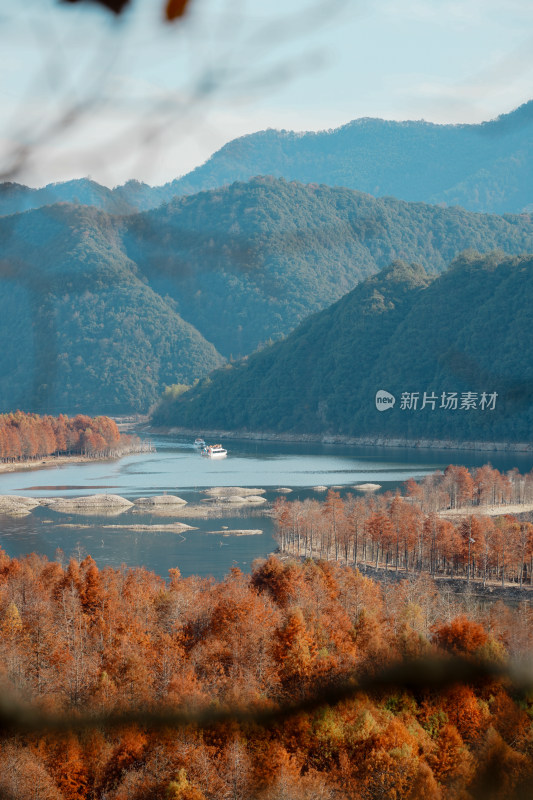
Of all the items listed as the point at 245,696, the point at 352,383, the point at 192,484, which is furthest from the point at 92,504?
the point at 352,383

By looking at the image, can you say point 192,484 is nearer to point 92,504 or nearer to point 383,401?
point 92,504

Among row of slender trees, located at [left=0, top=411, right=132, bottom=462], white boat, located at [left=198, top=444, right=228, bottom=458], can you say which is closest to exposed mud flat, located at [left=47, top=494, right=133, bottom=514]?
white boat, located at [left=198, top=444, right=228, bottom=458]

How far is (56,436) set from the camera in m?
52.4

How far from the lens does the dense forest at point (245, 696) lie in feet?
13.6

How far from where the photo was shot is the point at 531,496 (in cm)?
2973

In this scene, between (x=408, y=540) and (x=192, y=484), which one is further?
(x=192, y=484)

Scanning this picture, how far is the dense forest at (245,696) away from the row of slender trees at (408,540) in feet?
22.3

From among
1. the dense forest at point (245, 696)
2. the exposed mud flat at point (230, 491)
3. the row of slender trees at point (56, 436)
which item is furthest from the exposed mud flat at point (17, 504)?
the row of slender trees at point (56, 436)

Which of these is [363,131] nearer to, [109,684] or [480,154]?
[480,154]

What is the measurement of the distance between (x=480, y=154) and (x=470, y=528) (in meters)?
17.3

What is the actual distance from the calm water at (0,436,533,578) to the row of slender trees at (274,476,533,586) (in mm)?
1280

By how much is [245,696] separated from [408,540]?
16.2 m

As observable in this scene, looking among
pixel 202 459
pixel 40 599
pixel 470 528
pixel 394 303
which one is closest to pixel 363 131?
pixel 40 599

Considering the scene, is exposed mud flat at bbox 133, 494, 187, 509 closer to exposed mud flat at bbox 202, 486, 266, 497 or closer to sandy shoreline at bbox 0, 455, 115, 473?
exposed mud flat at bbox 202, 486, 266, 497
